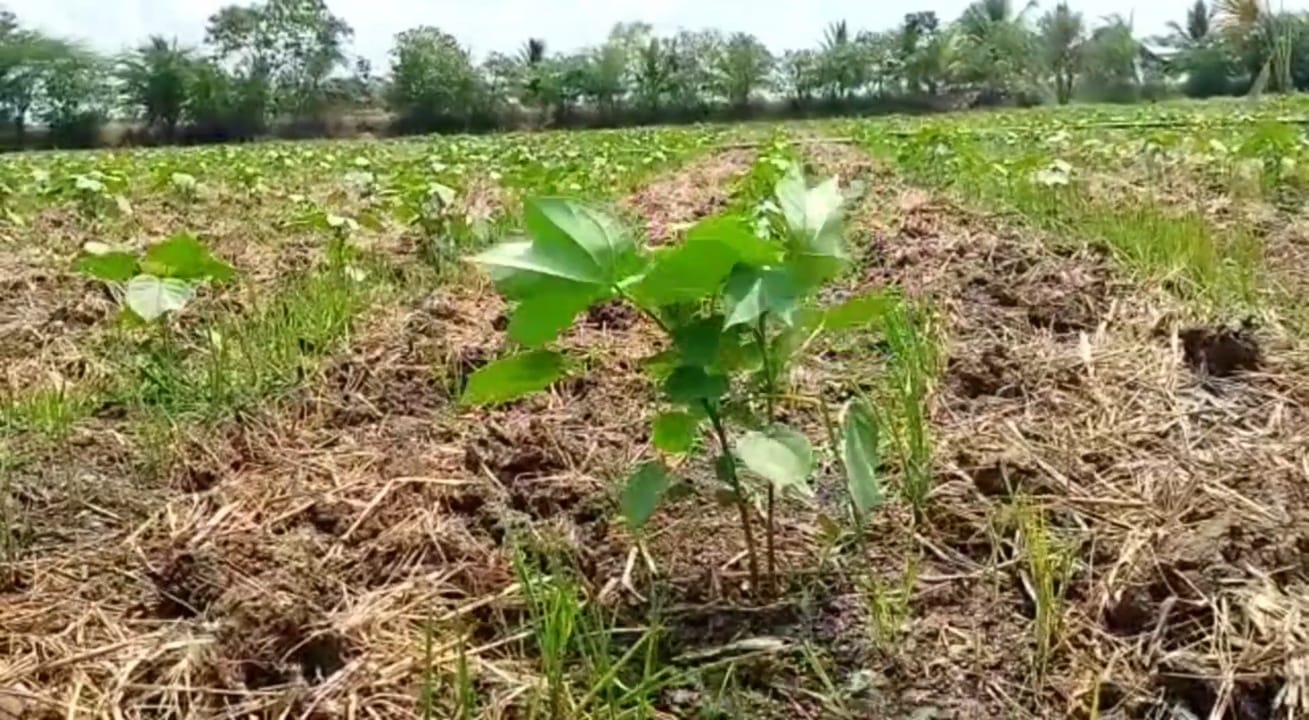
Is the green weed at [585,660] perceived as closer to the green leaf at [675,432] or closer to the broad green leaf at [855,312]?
the green leaf at [675,432]

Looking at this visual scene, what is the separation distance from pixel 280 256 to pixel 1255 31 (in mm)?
4024

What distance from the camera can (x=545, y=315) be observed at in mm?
1140

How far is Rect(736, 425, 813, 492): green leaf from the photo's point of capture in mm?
1099

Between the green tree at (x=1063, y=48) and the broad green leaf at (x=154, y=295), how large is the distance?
24194mm

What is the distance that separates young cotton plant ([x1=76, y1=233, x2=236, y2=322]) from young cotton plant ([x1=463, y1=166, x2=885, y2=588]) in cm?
92

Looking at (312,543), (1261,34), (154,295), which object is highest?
(1261,34)

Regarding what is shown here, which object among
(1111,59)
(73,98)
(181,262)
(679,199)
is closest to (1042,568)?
(181,262)

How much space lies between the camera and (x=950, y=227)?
3459 millimetres

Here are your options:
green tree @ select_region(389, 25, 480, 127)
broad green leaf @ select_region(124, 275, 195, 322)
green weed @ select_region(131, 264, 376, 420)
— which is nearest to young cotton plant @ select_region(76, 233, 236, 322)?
broad green leaf @ select_region(124, 275, 195, 322)

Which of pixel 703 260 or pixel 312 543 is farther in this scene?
pixel 312 543

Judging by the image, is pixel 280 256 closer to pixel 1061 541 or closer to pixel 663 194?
pixel 663 194

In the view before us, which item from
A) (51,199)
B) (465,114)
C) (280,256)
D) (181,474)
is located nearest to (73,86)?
(465,114)

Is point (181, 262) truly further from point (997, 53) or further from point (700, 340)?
point (997, 53)

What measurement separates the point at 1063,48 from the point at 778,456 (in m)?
26.0
